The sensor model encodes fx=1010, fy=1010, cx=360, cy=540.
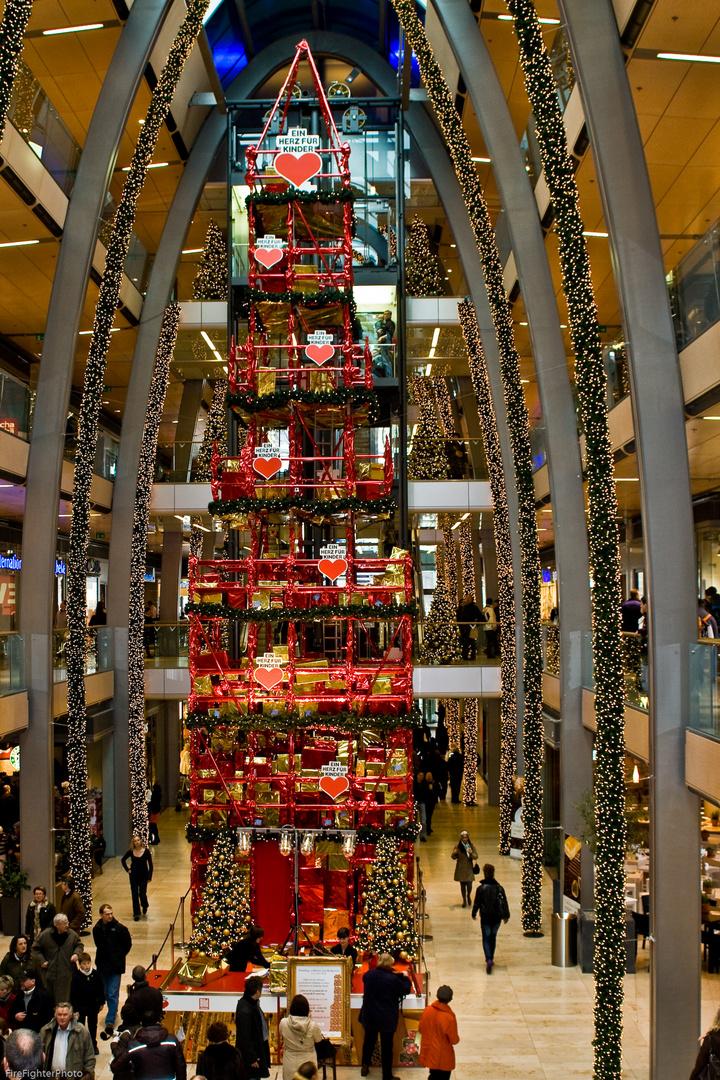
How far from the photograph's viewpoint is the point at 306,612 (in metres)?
11.9

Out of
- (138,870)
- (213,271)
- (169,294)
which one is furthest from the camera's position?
(213,271)

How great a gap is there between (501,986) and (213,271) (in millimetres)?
16433

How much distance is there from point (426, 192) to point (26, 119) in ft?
41.1

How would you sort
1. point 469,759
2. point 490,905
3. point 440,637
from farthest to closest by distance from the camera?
point 469,759, point 440,637, point 490,905

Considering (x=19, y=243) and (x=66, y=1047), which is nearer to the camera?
(x=66, y=1047)

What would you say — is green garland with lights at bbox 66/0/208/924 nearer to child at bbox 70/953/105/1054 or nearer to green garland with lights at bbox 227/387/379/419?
green garland with lights at bbox 227/387/379/419

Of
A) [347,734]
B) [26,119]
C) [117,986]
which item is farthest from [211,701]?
[26,119]

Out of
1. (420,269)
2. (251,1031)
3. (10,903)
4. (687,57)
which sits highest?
(420,269)

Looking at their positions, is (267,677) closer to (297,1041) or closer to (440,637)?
(297,1041)

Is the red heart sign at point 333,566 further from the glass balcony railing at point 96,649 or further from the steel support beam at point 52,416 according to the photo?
the glass balcony railing at point 96,649

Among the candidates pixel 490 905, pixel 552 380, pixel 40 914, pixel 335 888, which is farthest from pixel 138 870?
pixel 552 380

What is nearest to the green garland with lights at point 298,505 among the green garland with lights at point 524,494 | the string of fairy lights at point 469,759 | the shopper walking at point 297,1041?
the green garland with lights at point 524,494

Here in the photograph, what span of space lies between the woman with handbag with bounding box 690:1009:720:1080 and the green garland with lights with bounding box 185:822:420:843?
536cm

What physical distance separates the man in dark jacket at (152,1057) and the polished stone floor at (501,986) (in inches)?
117
